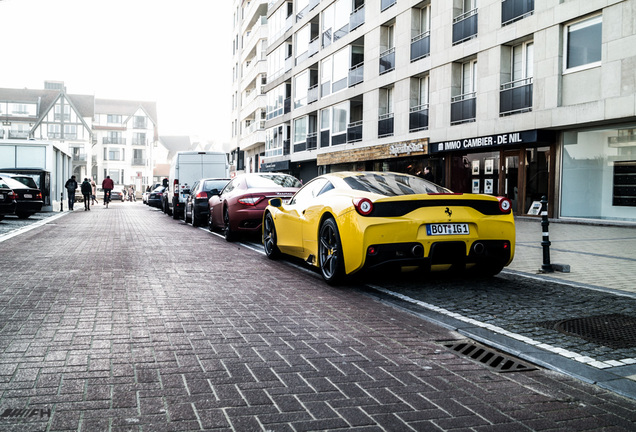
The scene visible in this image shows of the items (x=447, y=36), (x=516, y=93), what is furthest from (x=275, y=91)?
(x=516, y=93)

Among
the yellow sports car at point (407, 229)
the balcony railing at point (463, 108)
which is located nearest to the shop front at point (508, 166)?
the balcony railing at point (463, 108)

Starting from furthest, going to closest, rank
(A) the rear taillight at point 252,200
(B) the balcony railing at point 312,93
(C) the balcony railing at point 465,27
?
(B) the balcony railing at point 312,93 → (C) the balcony railing at point 465,27 → (A) the rear taillight at point 252,200

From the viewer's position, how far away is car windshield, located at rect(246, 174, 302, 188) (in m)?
12.9

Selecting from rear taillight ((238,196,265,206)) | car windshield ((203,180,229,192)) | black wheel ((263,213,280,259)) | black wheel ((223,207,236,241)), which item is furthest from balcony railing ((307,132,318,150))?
black wheel ((263,213,280,259))

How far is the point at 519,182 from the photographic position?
20.9m

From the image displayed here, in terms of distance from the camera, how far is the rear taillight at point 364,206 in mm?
6416

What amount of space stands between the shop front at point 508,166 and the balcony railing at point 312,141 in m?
13.7

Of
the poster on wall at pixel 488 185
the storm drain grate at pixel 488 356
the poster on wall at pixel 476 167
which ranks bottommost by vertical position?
the storm drain grate at pixel 488 356

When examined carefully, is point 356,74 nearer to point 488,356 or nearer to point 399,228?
point 399,228

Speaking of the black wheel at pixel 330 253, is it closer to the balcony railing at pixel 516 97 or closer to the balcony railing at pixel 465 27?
the balcony railing at pixel 516 97

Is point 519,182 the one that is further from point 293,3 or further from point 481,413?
point 293,3

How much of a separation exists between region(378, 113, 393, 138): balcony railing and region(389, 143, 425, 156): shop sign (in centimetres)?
110

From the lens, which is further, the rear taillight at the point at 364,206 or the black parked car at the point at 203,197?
the black parked car at the point at 203,197

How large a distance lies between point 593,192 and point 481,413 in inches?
684
